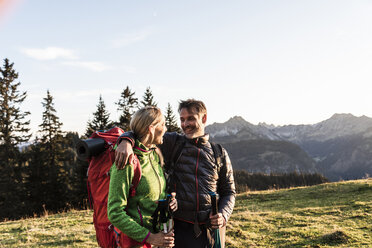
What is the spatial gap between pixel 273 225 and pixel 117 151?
8.33 metres

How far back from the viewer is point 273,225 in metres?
8.88

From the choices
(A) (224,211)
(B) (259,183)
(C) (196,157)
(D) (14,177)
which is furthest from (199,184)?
(B) (259,183)

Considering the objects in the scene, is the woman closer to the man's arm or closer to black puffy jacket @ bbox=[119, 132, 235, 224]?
the man's arm

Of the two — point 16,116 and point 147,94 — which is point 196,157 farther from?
point 147,94

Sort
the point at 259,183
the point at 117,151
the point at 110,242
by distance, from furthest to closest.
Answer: the point at 259,183
the point at 110,242
the point at 117,151

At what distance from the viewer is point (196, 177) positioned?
118 inches

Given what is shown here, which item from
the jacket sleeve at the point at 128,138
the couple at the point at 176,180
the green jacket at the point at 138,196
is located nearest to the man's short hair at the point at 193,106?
the couple at the point at 176,180

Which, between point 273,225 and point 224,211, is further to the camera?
point 273,225

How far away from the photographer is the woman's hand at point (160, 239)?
2320mm

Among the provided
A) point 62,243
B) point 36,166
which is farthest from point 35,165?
point 62,243

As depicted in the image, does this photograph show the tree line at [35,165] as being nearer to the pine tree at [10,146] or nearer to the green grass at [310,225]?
the pine tree at [10,146]

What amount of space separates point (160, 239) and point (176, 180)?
81 centimetres

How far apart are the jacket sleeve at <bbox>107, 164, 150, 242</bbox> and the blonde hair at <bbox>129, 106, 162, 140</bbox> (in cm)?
46

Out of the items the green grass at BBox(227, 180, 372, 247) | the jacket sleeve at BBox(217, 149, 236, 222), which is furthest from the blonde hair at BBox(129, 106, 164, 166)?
the green grass at BBox(227, 180, 372, 247)
